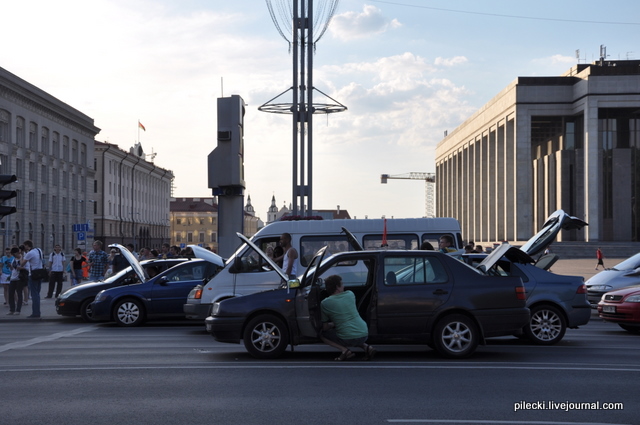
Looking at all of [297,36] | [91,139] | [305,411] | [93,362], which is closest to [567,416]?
[305,411]

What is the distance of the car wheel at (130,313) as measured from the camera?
64.3 ft

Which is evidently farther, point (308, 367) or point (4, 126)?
point (4, 126)

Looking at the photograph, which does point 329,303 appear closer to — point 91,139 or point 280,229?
point 280,229

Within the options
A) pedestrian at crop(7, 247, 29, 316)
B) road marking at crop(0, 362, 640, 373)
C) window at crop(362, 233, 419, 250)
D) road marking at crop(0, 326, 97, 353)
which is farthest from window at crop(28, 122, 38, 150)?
road marking at crop(0, 362, 640, 373)

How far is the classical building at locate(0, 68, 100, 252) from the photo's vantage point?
6556cm

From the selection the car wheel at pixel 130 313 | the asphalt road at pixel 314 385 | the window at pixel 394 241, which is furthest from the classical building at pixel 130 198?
the asphalt road at pixel 314 385

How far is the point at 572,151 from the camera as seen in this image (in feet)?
283

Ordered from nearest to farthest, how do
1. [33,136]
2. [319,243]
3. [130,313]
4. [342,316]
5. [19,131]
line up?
[342,316] < [319,243] < [130,313] < [19,131] < [33,136]

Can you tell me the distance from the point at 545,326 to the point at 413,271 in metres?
3.67

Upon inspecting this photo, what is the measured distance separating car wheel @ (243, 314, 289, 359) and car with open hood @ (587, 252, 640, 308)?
1197cm

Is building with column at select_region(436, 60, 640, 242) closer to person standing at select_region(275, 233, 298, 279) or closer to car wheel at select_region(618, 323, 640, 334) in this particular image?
car wheel at select_region(618, 323, 640, 334)

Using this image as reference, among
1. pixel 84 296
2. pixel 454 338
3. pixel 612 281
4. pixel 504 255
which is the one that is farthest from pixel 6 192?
pixel 612 281

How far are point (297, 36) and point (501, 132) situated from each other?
207ft

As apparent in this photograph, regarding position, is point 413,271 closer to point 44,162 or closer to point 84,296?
point 84,296
